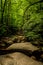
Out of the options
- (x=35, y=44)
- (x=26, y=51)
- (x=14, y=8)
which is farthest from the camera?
(x=14, y=8)

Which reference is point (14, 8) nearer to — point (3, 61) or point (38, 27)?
point (38, 27)

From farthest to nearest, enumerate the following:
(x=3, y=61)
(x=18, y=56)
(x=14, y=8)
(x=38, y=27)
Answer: (x=14, y=8)
(x=38, y=27)
(x=18, y=56)
(x=3, y=61)

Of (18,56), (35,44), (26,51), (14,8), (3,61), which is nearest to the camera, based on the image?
(3,61)

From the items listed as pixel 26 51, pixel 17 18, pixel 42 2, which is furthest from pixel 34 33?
pixel 17 18

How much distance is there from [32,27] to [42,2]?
79.7 inches

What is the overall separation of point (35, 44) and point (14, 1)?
7.98m

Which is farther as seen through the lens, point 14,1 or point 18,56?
point 14,1

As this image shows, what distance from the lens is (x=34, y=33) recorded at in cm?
714

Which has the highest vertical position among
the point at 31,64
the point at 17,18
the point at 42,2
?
the point at 42,2

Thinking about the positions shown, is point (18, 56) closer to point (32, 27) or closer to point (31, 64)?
point (31, 64)

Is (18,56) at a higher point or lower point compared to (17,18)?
higher

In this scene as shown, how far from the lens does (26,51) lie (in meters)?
5.69

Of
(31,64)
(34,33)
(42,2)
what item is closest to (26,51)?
(31,64)

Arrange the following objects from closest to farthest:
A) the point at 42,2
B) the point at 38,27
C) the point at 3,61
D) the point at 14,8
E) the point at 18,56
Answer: the point at 3,61 → the point at 18,56 → the point at 38,27 → the point at 42,2 → the point at 14,8
